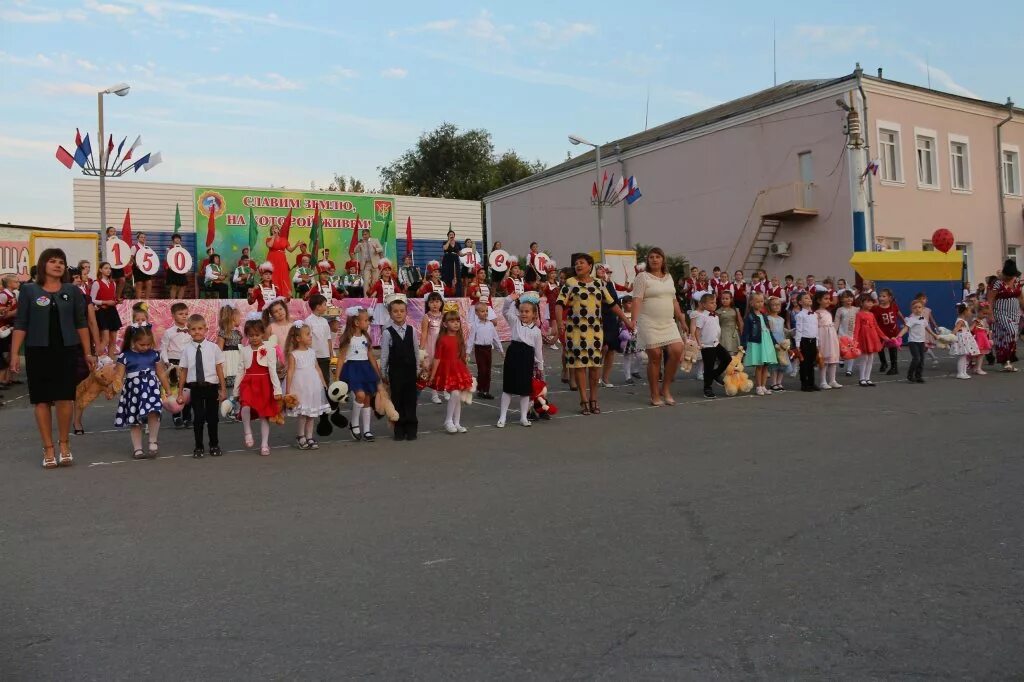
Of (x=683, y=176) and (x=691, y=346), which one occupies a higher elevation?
(x=683, y=176)

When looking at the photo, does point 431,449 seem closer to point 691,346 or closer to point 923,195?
point 691,346

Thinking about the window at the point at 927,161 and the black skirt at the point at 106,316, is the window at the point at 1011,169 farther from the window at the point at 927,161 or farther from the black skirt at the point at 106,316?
the black skirt at the point at 106,316

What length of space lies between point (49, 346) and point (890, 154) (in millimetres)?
31071

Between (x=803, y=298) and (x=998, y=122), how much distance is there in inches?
1135

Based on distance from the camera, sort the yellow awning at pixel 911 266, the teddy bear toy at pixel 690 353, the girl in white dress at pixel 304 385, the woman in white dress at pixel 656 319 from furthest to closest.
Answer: the yellow awning at pixel 911 266 < the teddy bear toy at pixel 690 353 < the woman in white dress at pixel 656 319 < the girl in white dress at pixel 304 385

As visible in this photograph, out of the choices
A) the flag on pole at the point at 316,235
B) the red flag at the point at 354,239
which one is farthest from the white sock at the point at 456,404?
the flag on pole at the point at 316,235

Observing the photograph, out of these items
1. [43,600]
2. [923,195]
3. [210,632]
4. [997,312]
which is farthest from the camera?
[923,195]

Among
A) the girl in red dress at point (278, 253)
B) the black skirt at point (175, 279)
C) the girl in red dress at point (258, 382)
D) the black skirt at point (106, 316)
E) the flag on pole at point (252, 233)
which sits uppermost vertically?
the flag on pole at point (252, 233)

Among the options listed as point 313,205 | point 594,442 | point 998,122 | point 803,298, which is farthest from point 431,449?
point 998,122

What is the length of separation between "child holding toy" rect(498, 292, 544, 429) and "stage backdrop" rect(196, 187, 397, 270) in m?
20.3

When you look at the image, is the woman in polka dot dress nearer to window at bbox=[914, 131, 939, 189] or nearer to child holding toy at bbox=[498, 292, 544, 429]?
child holding toy at bbox=[498, 292, 544, 429]

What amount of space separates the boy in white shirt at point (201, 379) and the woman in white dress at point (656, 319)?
5771 mm

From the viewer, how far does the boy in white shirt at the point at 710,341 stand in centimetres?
1406

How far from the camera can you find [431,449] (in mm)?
9453
